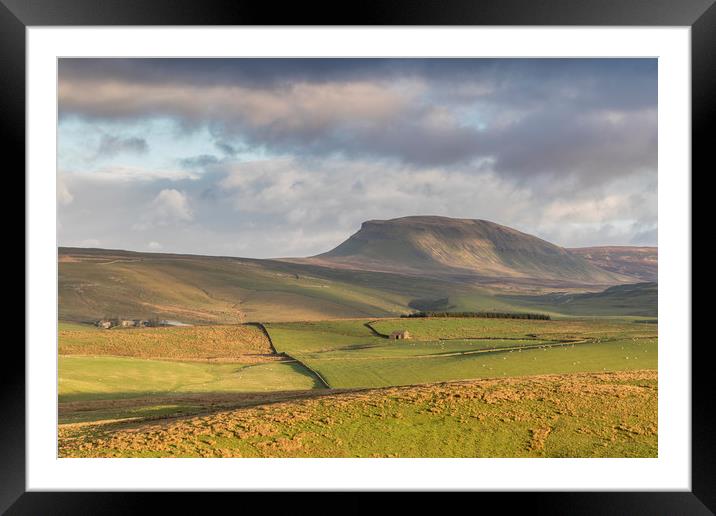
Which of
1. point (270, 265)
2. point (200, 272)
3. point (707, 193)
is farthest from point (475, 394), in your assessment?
point (270, 265)

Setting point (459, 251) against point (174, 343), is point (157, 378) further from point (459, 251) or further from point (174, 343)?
point (459, 251)

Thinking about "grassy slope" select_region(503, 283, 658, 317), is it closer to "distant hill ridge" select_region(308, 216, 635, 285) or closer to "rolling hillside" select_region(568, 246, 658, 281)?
"distant hill ridge" select_region(308, 216, 635, 285)

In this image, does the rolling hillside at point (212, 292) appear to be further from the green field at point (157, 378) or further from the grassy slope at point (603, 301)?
the green field at point (157, 378)

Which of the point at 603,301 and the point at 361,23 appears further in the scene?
the point at 603,301

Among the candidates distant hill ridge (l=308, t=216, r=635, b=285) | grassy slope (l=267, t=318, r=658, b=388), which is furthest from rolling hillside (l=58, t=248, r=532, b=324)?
distant hill ridge (l=308, t=216, r=635, b=285)

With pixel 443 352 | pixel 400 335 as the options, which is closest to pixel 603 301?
pixel 400 335

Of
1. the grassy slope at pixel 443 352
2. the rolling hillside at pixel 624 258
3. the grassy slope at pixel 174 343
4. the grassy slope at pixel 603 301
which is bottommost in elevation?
the grassy slope at pixel 603 301

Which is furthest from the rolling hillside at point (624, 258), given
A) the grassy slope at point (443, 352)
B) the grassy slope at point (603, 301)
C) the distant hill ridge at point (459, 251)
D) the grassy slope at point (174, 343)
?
the grassy slope at point (174, 343)
